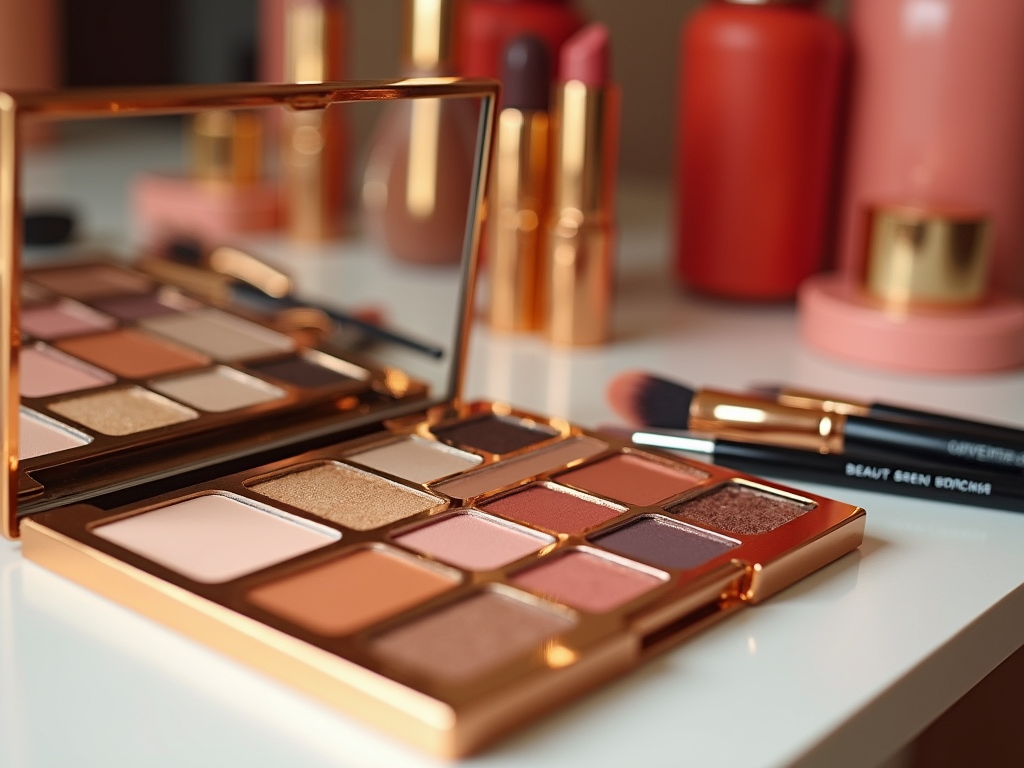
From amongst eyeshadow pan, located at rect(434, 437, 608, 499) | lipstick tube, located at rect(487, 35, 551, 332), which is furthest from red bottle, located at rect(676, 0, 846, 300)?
eyeshadow pan, located at rect(434, 437, 608, 499)

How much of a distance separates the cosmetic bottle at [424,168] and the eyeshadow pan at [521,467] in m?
0.37

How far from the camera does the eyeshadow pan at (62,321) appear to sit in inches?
27.1

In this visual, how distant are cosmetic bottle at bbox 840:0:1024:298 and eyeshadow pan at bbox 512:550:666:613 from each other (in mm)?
403

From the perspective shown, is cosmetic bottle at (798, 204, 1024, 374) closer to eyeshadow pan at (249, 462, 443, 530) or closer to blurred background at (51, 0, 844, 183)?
eyeshadow pan at (249, 462, 443, 530)

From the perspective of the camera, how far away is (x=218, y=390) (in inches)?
24.1

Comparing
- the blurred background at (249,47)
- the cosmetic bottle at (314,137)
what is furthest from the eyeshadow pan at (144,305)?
the blurred background at (249,47)

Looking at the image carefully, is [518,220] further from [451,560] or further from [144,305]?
[451,560]

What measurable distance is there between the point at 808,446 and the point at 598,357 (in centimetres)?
19

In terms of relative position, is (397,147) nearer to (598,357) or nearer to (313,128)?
(313,128)

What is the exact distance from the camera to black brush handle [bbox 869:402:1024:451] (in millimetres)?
563

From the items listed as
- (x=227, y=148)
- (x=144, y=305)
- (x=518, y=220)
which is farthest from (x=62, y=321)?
(x=227, y=148)

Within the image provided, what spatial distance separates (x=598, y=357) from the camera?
2.50 feet

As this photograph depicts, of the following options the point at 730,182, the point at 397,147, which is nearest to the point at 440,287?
the point at 397,147

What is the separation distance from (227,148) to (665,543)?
2.28 feet
